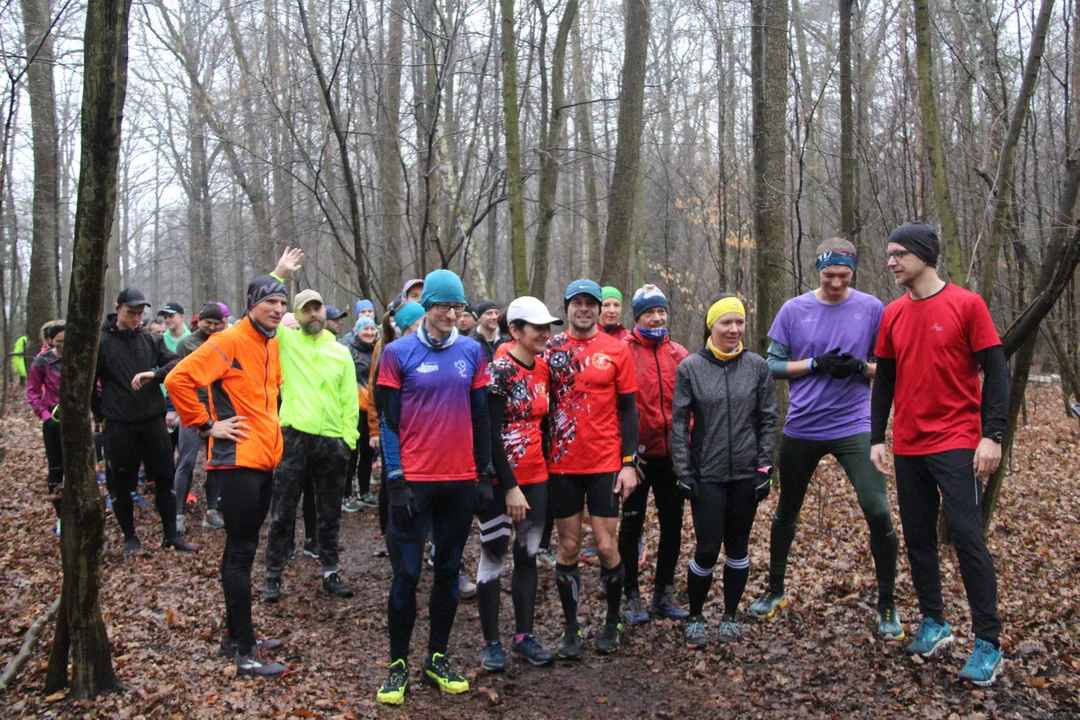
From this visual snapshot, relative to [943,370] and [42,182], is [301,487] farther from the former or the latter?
[42,182]

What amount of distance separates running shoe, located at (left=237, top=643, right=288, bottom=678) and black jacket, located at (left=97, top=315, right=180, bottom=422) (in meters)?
3.33

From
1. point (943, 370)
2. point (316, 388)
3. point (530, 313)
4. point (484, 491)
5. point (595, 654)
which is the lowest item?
point (595, 654)

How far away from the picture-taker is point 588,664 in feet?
17.2

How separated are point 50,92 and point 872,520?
55.2 feet

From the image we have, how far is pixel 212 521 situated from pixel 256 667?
4.50 m

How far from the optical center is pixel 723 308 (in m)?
5.29

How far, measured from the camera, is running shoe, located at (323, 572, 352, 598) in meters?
6.75

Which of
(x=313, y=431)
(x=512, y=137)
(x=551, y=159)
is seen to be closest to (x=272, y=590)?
(x=313, y=431)

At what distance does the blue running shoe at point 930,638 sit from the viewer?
15.2ft

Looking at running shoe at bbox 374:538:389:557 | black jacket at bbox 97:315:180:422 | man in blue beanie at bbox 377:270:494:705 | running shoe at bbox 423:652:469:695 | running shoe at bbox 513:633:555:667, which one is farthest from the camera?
running shoe at bbox 374:538:389:557

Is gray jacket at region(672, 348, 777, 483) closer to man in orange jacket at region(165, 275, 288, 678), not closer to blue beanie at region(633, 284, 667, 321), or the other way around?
blue beanie at region(633, 284, 667, 321)

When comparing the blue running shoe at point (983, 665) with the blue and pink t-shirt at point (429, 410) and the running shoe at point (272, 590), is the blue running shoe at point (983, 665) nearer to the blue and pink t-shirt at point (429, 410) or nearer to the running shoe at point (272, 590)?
the blue and pink t-shirt at point (429, 410)

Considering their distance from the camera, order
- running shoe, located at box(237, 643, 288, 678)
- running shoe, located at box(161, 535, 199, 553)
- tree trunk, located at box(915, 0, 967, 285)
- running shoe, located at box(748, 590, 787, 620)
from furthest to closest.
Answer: running shoe, located at box(161, 535, 199, 553)
tree trunk, located at box(915, 0, 967, 285)
running shoe, located at box(748, 590, 787, 620)
running shoe, located at box(237, 643, 288, 678)

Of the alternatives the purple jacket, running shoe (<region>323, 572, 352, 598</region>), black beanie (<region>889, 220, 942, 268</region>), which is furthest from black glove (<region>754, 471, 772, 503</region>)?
the purple jacket
